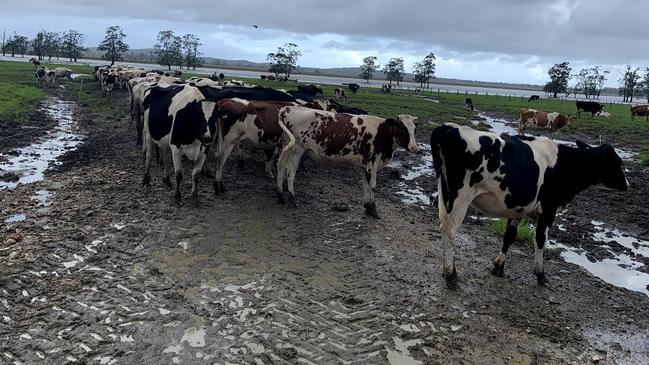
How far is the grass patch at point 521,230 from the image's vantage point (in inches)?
384

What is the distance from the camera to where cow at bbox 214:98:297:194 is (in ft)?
35.7

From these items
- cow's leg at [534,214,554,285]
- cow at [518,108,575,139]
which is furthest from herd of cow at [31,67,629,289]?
cow at [518,108,575,139]

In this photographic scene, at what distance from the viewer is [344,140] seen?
10.4 meters

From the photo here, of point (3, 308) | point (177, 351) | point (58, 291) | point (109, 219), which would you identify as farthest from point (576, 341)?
point (109, 219)

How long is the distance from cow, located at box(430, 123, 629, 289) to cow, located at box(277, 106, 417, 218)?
10.0ft

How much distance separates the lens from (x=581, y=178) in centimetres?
790

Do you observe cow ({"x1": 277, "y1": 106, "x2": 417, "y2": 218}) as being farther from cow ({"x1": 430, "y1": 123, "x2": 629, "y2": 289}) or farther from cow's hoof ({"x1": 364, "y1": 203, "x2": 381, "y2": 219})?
cow ({"x1": 430, "y1": 123, "x2": 629, "y2": 289})

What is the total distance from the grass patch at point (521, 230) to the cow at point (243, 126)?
15.8 ft

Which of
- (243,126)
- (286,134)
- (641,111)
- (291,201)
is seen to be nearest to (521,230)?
(291,201)

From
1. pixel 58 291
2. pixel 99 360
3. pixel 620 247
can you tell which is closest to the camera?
pixel 99 360

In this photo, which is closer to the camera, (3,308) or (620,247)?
(3,308)

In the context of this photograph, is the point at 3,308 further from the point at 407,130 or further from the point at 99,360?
the point at 407,130

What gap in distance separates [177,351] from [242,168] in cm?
864

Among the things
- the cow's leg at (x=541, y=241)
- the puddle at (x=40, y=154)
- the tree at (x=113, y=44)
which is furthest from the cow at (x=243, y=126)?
the tree at (x=113, y=44)
